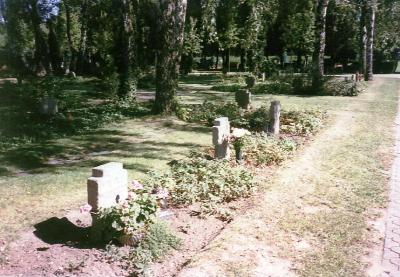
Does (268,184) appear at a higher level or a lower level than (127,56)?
lower

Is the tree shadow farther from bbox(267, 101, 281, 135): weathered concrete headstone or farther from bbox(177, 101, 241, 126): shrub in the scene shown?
bbox(177, 101, 241, 126): shrub

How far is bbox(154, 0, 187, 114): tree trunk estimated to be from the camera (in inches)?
604

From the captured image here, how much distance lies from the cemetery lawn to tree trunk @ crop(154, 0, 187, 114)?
85 cm

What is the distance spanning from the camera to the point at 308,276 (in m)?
5.25

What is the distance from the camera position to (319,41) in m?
24.8

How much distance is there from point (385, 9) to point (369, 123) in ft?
73.1

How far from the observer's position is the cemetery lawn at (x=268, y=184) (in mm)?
5945

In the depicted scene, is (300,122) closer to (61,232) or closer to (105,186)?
(105,186)

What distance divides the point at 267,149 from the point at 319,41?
16.0m

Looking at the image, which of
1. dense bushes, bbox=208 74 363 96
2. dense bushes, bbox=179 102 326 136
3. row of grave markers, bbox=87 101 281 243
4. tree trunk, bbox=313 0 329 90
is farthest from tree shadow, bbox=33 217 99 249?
tree trunk, bbox=313 0 329 90

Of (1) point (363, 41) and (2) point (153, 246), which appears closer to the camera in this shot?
(2) point (153, 246)

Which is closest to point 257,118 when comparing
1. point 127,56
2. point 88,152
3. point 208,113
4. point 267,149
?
point 208,113

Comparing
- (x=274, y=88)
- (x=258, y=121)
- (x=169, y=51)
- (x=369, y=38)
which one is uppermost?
(x=369, y=38)

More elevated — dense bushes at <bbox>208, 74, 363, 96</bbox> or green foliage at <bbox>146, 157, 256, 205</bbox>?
dense bushes at <bbox>208, 74, 363, 96</bbox>
